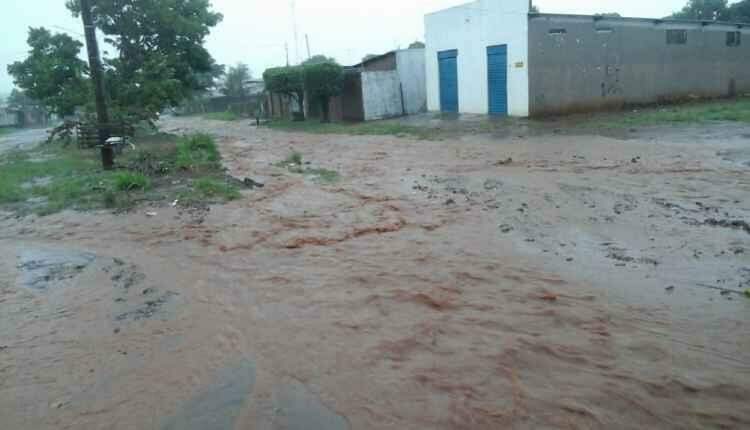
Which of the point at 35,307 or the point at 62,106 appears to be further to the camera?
the point at 62,106

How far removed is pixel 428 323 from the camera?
440cm

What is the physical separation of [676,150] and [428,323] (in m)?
9.36

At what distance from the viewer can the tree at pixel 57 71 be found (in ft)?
73.0

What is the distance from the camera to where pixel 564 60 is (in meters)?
20.6

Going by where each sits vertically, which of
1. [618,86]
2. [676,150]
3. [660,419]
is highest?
[618,86]

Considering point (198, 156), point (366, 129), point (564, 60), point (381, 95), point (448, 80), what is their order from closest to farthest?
1. point (198, 156)
2. point (564, 60)
3. point (366, 129)
4. point (448, 80)
5. point (381, 95)

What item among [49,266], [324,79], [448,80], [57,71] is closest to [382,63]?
[324,79]

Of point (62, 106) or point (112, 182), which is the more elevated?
point (62, 106)

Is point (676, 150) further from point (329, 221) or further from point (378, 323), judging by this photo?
point (378, 323)

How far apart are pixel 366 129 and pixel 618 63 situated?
1024 cm

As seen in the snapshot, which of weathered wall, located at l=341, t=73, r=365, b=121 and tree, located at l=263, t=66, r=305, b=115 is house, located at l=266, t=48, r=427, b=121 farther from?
Answer: tree, located at l=263, t=66, r=305, b=115

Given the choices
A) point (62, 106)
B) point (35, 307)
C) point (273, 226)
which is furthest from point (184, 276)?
point (62, 106)

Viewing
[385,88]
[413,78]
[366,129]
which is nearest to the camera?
[366,129]

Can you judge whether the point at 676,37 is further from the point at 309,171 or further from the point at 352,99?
the point at 309,171
